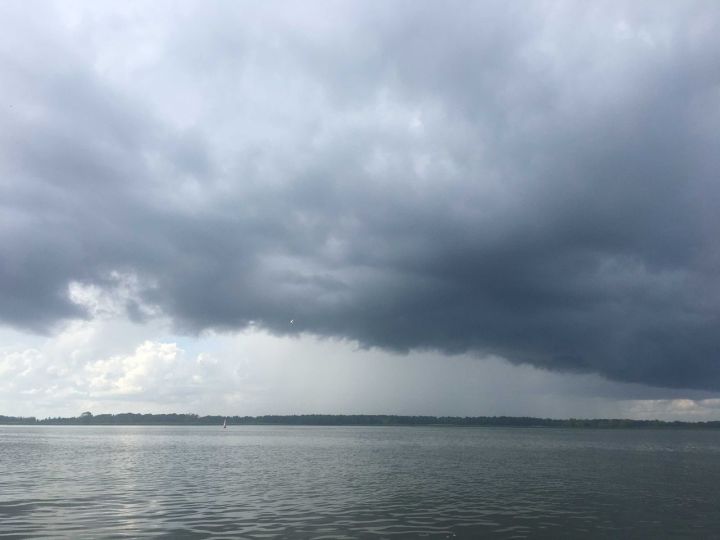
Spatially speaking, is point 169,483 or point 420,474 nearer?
point 169,483

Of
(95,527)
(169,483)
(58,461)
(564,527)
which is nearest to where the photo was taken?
(95,527)

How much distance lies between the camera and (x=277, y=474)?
257 feet

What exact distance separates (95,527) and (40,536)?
12.7ft

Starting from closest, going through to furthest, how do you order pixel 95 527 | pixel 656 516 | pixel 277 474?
pixel 95 527
pixel 656 516
pixel 277 474

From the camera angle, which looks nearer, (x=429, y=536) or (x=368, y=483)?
(x=429, y=536)

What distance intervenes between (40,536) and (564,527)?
34.3 metres

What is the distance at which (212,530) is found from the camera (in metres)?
39.6

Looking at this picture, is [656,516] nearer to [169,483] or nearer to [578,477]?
[578,477]

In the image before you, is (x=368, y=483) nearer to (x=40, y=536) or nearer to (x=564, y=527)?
(x=564, y=527)

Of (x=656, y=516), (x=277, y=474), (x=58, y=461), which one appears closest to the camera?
(x=656, y=516)

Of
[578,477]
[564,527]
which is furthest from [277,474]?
[564,527]

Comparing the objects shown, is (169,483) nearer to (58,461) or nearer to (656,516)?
(58,461)

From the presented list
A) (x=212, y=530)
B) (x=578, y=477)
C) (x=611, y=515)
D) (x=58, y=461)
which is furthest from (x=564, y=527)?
(x=58, y=461)

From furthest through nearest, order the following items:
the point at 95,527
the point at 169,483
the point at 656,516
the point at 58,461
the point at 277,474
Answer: the point at 58,461
the point at 277,474
the point at 169,483
the point at 656,516
the point at 95,527
